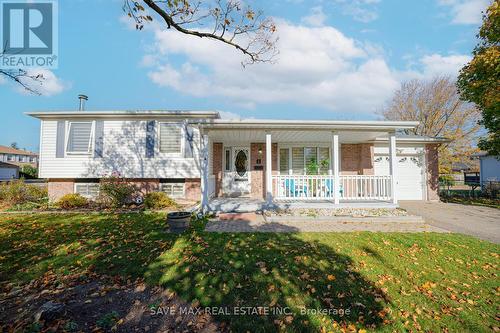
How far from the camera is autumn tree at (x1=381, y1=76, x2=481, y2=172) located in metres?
18.5

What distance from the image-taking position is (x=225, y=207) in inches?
333

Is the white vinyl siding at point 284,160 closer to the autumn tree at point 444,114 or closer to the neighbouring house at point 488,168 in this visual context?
the autumn tree at point 444,114

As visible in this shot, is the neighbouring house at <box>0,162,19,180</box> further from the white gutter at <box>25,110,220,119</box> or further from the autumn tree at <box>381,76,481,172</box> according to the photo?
the autumn tree at <box>381,76,481,172</box>

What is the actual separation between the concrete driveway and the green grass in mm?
1027

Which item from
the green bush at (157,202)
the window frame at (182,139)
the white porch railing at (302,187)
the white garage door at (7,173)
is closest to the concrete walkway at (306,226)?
the white porch railing at (302,187)

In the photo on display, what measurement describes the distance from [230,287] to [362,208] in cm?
691

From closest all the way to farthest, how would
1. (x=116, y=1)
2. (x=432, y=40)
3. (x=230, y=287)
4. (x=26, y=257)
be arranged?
(x=230, y=287) < (x=116, y=1) < (x=26, y=257) < (x=432, y=40)

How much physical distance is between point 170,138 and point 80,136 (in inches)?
163

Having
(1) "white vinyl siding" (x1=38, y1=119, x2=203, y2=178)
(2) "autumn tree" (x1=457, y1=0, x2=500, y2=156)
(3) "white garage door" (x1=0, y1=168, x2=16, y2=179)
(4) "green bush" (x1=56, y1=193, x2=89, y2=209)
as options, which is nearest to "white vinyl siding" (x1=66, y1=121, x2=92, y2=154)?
(1) "white vinyl siding" (x1=38, y1=119, x2=203, y2=178)

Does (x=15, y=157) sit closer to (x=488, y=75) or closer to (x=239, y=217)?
(x=239, y=217)

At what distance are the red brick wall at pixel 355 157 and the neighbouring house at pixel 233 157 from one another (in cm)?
5

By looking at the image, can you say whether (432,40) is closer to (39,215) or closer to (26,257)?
(26,257)

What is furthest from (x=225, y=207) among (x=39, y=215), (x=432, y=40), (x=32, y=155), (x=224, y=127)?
(x=32, y=155)

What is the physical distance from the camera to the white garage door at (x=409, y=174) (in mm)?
11977
